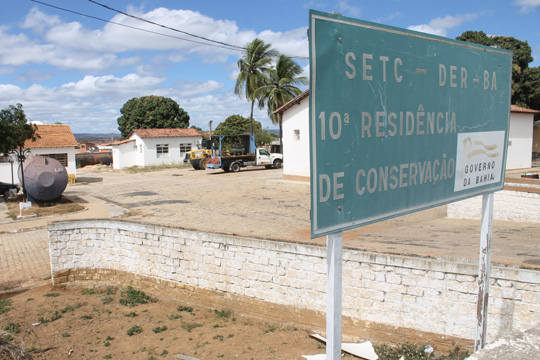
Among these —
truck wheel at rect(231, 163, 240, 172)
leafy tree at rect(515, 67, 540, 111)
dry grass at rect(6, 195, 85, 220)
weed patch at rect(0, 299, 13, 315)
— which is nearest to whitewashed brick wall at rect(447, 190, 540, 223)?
weed patch at rect(0, 299, 13, 315)


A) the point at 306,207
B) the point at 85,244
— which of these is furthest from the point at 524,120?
the point at 85,244

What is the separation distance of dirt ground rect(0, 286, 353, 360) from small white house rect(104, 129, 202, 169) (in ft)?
98.9

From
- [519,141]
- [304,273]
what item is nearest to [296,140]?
[519,141]

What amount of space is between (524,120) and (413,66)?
933 inches

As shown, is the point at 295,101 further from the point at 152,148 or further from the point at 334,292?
the point at 152,148

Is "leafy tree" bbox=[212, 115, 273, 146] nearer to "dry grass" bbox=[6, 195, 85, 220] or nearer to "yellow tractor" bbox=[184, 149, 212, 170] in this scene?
"yellow tractor" bbox=[184, 149, 212, 170]

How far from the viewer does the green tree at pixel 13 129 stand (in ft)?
56.1

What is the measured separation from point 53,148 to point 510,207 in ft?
89.5

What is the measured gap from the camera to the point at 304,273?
661 cm

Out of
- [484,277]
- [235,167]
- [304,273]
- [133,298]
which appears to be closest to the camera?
[484,277]

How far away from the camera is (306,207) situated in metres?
14.7

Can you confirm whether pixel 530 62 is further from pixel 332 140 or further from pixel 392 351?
pixel 332 140

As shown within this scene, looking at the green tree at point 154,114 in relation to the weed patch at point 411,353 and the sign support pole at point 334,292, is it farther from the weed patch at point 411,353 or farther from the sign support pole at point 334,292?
the sign support pole at point 334,292

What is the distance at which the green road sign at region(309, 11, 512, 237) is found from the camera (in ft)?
7.15
